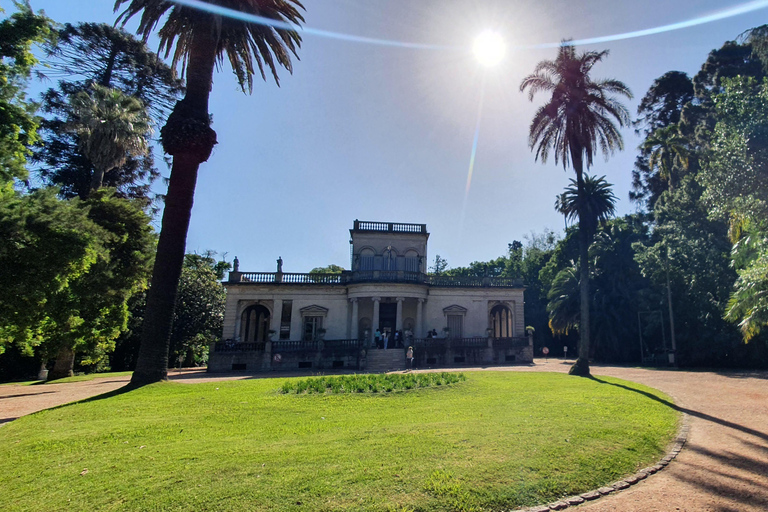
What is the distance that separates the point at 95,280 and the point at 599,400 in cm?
2201

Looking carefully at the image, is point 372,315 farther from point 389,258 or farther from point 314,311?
point 389,258

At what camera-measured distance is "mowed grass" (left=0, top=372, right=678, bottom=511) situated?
224 inches

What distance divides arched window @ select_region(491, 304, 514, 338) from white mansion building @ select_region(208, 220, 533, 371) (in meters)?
0.28

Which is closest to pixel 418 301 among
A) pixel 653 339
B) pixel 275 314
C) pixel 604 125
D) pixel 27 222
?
pixel 275 314

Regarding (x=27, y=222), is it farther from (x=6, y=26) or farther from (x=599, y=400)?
(x=599, y=400)

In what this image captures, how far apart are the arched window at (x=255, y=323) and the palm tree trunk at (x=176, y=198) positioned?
22160mm

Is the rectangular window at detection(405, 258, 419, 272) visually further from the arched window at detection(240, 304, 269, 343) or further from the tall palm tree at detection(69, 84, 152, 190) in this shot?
the tall palm tree at detection(69, 84, 152, 190)

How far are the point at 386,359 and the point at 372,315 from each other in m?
7.63

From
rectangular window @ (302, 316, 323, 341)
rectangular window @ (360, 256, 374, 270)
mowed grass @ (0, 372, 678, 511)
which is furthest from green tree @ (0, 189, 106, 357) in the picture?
rectangular window @ (360, 256, 374, 270)

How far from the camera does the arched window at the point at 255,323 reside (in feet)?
122

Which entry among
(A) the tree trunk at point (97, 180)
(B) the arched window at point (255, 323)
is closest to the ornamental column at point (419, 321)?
(B) the arched window at point (255, 323)

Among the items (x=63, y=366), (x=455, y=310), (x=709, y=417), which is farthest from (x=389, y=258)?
(x=709, y=417)

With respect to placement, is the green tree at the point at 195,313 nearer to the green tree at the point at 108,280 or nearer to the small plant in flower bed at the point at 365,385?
the green tree at the point at 108,280

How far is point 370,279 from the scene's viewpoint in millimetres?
34281
